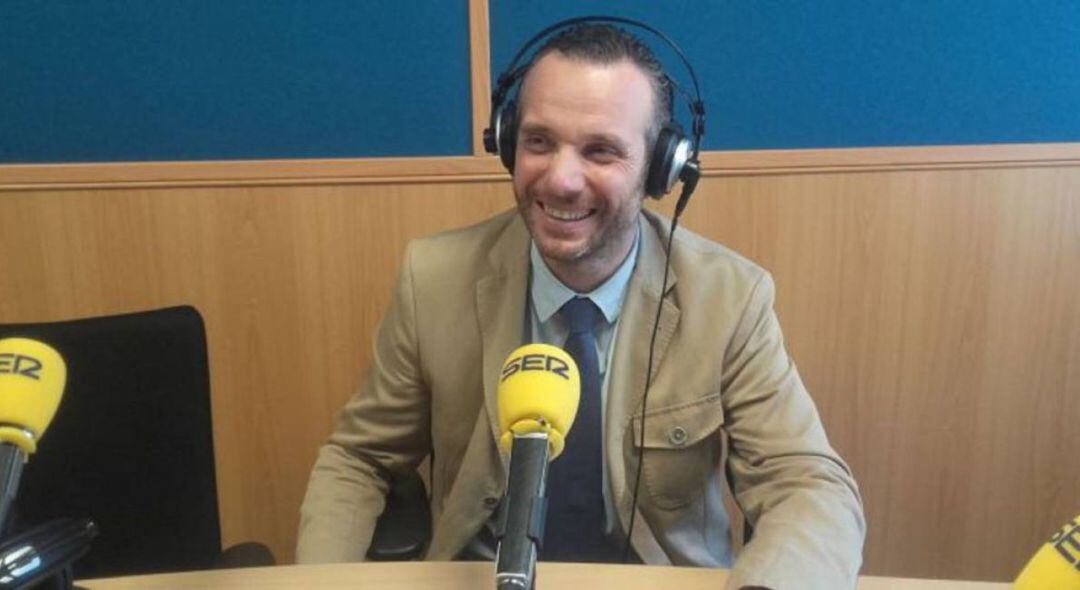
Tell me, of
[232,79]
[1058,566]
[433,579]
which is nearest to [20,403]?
[433,579]

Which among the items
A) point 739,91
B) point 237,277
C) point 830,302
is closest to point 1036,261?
point 830,302

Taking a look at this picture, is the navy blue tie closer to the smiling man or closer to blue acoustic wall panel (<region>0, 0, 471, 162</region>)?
the smiling man

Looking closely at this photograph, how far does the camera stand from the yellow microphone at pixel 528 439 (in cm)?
56

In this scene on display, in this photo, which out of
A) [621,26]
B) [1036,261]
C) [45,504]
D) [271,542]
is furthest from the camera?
[271,542]

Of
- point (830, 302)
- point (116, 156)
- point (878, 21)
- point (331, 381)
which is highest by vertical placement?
point (878, 21)

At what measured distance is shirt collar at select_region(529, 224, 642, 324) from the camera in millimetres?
1288

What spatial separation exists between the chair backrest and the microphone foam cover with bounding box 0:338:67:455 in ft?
1.61

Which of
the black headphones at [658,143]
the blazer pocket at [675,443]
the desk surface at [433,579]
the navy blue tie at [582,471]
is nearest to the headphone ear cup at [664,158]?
the black headphones at [658,143]

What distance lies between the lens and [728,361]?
4.19 ft

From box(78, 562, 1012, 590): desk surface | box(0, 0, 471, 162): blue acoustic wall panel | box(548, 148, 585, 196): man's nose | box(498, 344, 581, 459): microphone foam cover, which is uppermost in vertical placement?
box(0, 0, 471, 162): blue acoustic wall panel

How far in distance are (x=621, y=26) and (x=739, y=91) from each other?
0.89ft

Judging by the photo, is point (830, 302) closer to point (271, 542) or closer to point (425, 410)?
point (425, 410)

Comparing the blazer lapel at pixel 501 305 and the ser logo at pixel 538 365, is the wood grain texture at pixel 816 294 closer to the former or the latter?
the blazer lapel at pixel 501 305

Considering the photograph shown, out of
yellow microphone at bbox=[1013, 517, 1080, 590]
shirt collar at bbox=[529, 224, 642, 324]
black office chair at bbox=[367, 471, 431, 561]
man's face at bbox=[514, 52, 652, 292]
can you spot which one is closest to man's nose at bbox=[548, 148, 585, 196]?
man's face at bbox=[514, 52, 652, 292]
